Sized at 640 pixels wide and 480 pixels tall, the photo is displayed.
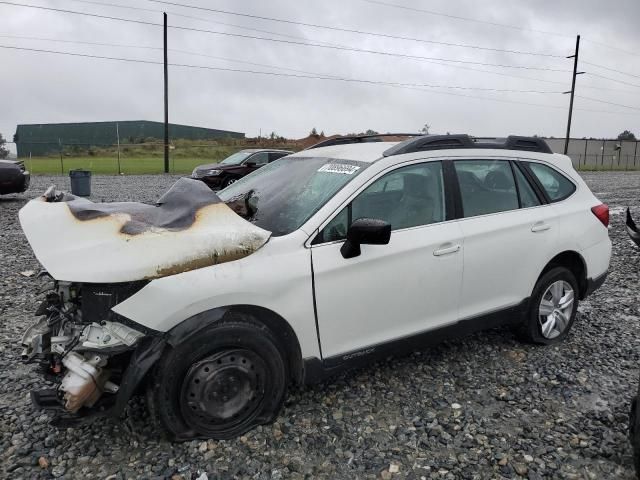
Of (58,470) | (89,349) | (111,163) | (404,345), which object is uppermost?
(89,349)

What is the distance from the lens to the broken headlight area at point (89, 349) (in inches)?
101

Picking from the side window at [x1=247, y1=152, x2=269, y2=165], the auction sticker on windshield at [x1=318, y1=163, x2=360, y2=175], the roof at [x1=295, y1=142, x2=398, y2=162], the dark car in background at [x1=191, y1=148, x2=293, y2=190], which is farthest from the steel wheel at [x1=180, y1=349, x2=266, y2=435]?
the side window at [x1=247, y1=152, x2=269, y2=165]

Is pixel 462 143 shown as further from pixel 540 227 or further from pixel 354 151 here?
pixel 540 227

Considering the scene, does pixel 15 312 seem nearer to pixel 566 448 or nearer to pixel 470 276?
pixel 470 276

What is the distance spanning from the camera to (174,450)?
9.35 feet

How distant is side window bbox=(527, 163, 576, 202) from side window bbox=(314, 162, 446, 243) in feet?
3.67

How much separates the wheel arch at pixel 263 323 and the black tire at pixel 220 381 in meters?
0.03

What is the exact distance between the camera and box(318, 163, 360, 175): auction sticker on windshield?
3.43 metres

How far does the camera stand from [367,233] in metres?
2.94

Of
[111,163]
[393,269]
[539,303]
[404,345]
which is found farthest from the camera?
[111,163]

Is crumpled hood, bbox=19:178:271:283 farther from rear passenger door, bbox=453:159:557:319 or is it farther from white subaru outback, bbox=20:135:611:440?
rear passenger door, bbox=453:159:557:319

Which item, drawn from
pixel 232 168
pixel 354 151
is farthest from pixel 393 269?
pixel 232 168

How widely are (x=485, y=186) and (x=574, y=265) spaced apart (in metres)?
1.22

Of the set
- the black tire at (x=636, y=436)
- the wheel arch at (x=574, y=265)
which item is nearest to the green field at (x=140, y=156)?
the wheel arch at (x=574, y=265)
